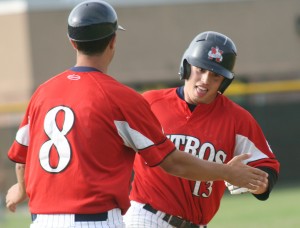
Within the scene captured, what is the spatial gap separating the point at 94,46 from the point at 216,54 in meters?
1.61

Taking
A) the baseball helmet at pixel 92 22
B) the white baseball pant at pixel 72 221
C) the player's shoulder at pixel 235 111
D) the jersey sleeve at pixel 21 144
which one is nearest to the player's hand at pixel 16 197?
the jersey sleeve at pixel 21 144

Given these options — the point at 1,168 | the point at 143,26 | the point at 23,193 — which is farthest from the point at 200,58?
the point at 143,26

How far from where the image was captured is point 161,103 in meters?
6.27

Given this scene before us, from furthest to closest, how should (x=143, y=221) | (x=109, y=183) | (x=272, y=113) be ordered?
(x=272, y=113) → (x=143, y=221) → (x=109, y=183)

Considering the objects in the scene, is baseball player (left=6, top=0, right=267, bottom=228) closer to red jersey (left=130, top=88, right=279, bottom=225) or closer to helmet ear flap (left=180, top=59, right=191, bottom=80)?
red jersey (left=130, top=88, right=279, bottom=225)

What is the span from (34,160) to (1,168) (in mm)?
11313

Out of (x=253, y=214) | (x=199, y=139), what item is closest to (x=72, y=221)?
(x=199, y=139)

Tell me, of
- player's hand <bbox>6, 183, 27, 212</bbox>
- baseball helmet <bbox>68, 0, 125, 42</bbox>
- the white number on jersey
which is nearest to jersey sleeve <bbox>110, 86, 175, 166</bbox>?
the white number on jersey

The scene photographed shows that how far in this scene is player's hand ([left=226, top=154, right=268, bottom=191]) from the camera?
16.3ft

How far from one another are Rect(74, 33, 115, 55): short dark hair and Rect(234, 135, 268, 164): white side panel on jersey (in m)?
1.60

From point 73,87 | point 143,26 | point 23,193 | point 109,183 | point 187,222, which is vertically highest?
point 73,87

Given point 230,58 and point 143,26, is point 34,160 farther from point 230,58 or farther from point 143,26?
point 143,26

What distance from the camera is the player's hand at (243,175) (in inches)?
196

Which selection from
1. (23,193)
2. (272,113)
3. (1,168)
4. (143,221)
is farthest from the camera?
(272,113)
